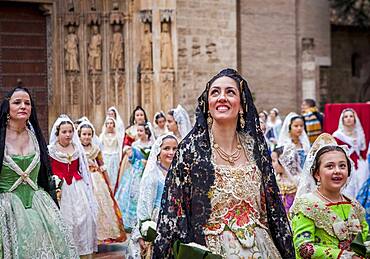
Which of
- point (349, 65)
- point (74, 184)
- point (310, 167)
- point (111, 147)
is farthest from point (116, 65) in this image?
point (310, 167)

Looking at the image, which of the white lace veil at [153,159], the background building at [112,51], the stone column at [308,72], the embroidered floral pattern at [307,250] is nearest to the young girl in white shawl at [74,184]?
the white lace veil at [153,159]

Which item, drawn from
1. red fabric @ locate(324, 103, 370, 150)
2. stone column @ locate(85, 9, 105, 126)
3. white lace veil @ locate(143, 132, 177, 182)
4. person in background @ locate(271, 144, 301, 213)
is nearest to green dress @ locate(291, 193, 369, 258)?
white lace veil @ locate(143, 132, 177, 182)

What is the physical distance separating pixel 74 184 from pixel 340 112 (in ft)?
17.5

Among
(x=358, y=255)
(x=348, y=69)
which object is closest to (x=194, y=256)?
(x=358, y=255)

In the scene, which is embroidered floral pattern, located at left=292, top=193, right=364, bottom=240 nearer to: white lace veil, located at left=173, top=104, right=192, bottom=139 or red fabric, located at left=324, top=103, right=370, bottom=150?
red fabric, located at left=324, top=103, right=370, bottom=150

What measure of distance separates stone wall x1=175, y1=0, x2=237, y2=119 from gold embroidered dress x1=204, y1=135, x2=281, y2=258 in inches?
568

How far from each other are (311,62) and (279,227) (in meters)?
18.6

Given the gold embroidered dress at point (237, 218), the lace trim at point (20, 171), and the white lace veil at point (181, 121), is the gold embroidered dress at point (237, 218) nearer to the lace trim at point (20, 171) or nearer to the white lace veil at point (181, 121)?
the lace trim at point (20, 171)

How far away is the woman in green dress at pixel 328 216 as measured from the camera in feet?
19.1

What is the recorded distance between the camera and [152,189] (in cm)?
827

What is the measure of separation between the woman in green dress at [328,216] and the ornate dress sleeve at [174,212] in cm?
104

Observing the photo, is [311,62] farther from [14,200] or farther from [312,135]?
[14,200]

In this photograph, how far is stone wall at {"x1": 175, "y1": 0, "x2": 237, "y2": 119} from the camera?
1981 cm

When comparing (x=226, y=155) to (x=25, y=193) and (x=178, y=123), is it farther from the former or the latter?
(x=178, y=123)
